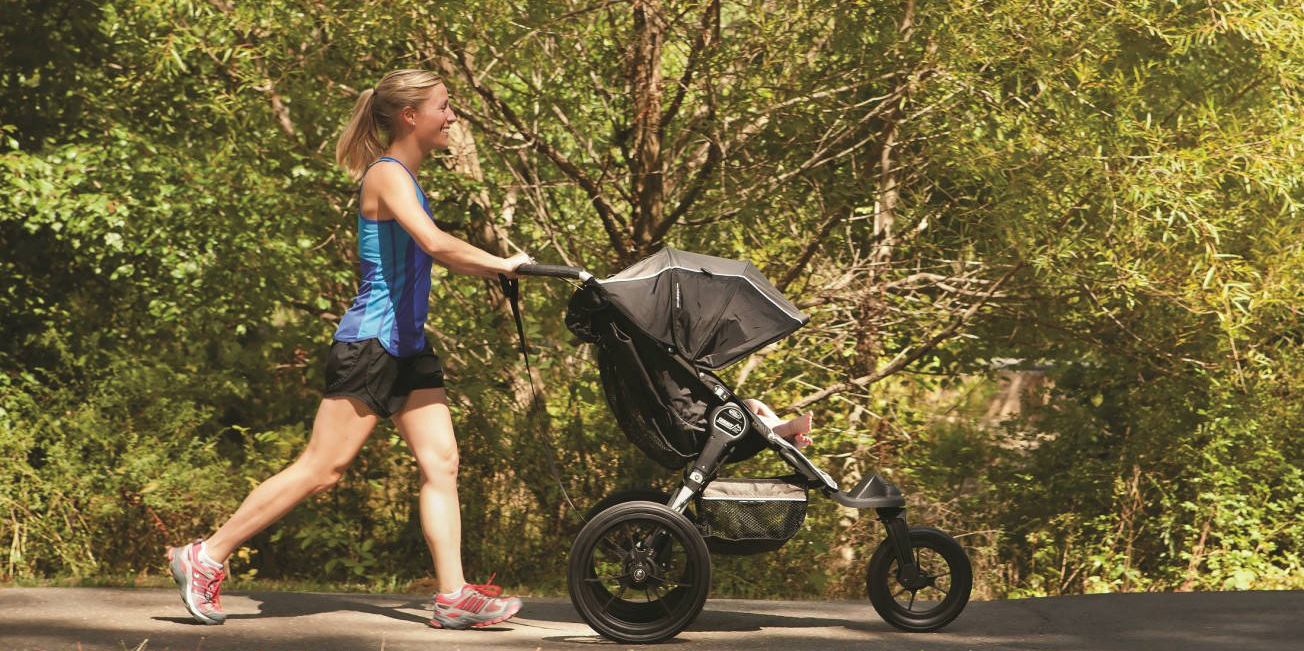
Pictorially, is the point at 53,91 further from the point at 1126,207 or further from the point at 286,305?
the point at 1126,207

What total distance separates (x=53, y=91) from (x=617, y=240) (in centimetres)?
415

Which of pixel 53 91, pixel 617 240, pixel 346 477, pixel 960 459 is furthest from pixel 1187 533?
pixel 53 91

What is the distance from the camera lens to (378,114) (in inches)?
207

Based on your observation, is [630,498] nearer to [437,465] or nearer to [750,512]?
[750,512]

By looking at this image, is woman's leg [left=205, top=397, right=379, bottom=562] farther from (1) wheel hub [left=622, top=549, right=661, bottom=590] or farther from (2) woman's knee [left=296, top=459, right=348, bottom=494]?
(1) wheel hub [left=622, top=549, right=661, bottom=590]

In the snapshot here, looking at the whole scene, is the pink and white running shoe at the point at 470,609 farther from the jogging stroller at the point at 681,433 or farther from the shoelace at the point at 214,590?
the shoelace at the point at 214,590

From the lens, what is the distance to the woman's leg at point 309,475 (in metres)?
5.08

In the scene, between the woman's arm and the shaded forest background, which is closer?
the woman's arm

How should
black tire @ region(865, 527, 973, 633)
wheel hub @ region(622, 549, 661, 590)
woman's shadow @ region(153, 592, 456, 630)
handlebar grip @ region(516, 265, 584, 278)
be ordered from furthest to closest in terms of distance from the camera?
woman's shadow @ region(153, 592, 456, 630) < black tire @ region(865, 527, 973, 633) < wheel hub @ region(622, 549, 661, 590) < handlebar grip @ region(516, 265, 584, 278)

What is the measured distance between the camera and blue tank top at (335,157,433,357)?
201 inches

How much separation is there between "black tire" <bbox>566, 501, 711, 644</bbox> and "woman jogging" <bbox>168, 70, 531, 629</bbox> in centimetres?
37

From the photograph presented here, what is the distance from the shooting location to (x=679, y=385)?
16.8 ft

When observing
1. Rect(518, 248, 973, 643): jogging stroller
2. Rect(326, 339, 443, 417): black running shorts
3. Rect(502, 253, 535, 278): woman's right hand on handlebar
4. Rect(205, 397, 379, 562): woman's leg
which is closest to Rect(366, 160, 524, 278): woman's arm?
Rect(502, 253, 535, 278): woman's right hand on handlebar

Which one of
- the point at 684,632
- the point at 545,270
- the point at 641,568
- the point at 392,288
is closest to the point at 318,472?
the point at 392,288
